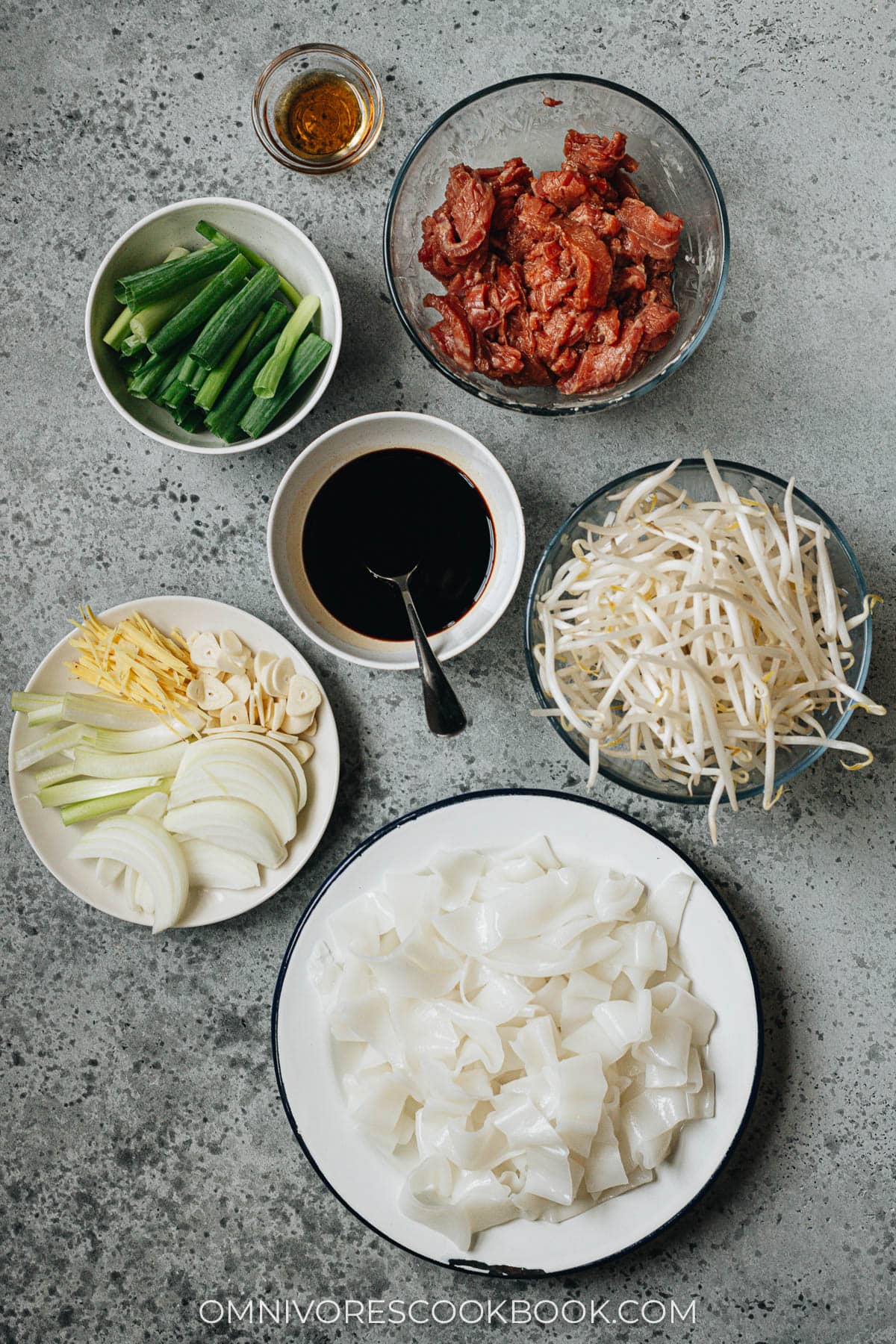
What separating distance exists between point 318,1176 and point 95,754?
825 mm

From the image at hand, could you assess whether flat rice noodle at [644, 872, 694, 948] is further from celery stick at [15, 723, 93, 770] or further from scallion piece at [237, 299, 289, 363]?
scallion piece at [237, 299, 289, 363]

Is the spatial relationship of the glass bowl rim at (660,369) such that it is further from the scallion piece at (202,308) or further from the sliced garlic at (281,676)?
the sliced garlic at (281,676)

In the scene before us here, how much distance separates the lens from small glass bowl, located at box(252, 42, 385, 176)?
5.43 ft

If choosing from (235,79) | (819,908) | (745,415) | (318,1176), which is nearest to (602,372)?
(745,415)

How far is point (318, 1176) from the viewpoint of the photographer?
1.64 metres

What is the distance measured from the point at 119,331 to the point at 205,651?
21.2 inches

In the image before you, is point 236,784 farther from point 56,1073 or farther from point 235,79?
point 235,79

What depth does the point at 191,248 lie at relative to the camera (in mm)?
1611

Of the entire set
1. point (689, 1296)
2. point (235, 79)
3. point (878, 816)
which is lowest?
point (689, 1296)

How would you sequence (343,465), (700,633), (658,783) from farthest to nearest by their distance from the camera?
1. (343,465)
2. (658,783)
3. (700,633)

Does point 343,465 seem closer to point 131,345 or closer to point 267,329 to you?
point 267,329

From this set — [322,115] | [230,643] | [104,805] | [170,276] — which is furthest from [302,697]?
[322,115]

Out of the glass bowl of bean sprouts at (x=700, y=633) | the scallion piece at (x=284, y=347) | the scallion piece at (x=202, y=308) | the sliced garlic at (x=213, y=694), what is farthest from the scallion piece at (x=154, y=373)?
the glass bowl of bean sprouts at (x=700, y=633)

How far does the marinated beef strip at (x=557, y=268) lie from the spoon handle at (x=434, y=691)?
16.4 inches
